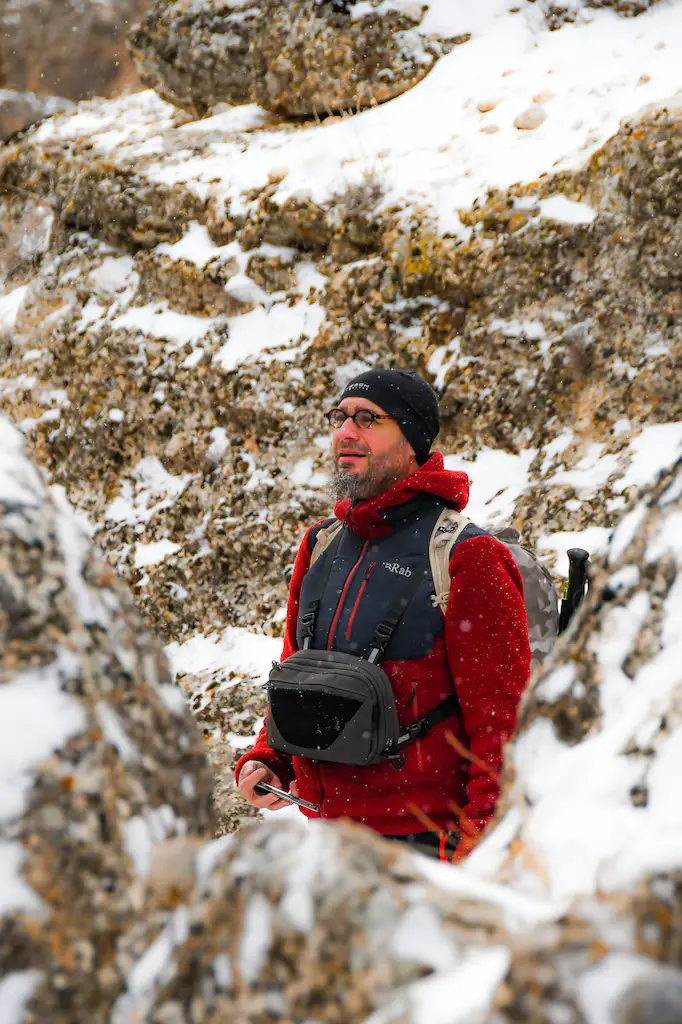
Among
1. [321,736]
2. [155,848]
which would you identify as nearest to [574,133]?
[321,736]

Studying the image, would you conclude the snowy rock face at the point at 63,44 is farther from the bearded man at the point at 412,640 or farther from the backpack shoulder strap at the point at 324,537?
the bearded man at the point at 412,640

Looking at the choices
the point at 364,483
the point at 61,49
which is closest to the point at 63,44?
the point at 61,49

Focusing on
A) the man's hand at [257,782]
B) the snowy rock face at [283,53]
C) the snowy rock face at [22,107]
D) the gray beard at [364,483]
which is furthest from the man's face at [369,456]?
the snowy rock face at [22,107]

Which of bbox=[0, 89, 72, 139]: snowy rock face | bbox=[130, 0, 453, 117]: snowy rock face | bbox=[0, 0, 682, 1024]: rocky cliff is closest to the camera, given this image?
bbox=[0, 0, 682, 1024]: rocky cliff

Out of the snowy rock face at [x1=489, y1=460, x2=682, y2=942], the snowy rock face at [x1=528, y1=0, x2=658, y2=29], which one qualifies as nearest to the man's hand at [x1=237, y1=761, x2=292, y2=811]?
the snowy rock face at [x1=489, y1=460, x2=682, y2=942]

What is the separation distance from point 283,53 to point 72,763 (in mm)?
8980

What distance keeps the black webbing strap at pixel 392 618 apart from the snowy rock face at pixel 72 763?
1.29 meters

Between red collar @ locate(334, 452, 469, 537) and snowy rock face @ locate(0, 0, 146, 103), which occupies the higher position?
snowy rock face @ locate(0, 0, 146, 103)

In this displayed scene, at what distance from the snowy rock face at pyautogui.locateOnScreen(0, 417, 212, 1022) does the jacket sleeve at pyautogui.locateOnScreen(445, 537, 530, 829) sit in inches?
53.4

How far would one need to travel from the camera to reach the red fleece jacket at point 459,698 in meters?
2.54

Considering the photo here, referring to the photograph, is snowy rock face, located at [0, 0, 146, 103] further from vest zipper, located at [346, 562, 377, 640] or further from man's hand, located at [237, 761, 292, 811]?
man's hand, located at [237, 761, 292, 811]

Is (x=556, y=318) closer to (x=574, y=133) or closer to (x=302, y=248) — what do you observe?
(x=574, y=133)

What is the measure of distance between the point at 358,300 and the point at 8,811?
6.18m

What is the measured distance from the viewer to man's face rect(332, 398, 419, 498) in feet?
9.80
